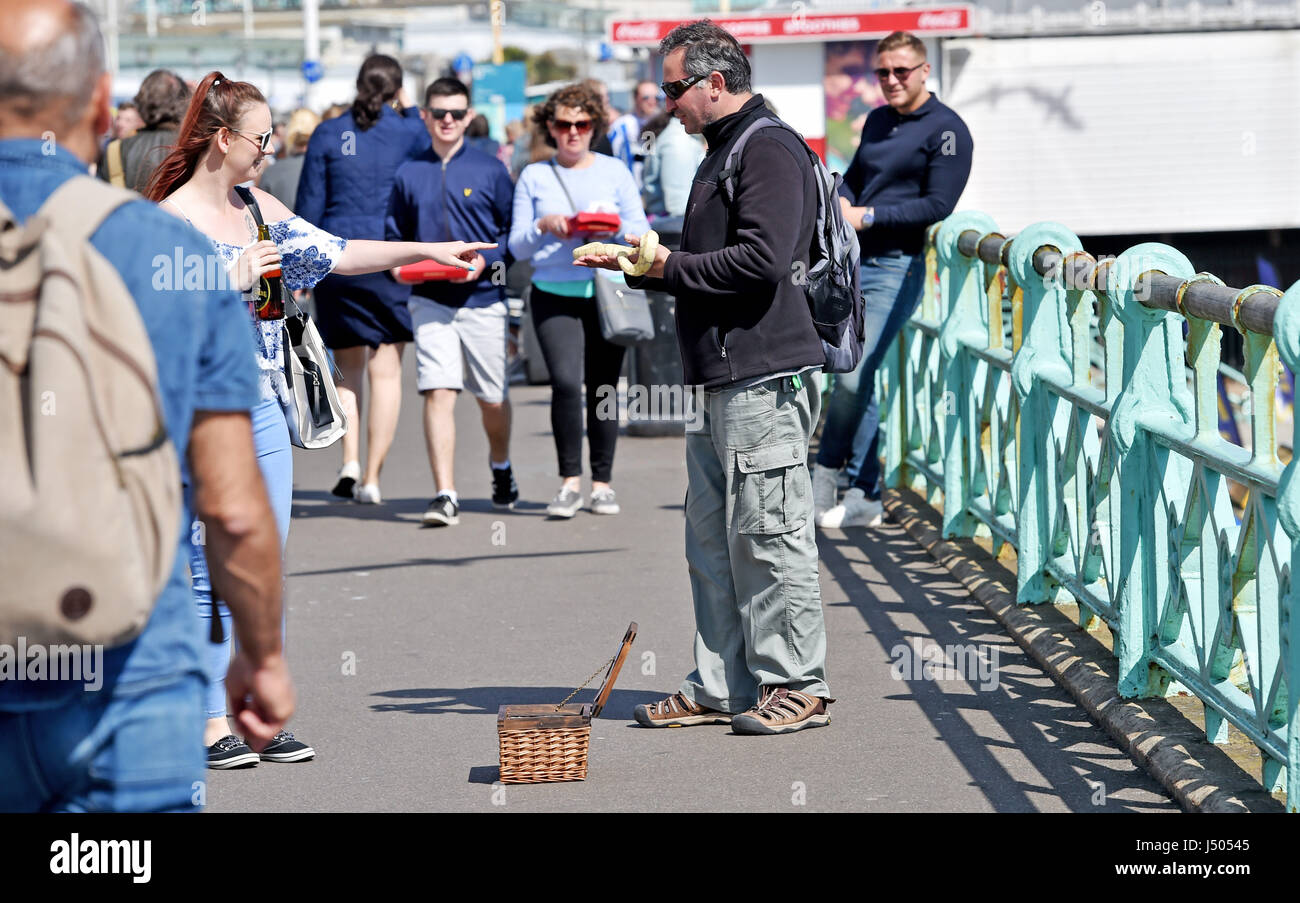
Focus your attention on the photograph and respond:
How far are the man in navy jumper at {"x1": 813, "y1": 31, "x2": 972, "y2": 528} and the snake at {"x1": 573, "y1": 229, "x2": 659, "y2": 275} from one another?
2.93m

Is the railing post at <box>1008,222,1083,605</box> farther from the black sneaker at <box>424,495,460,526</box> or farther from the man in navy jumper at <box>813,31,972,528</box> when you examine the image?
the black sneaker at <box>424,495,460,526</box>

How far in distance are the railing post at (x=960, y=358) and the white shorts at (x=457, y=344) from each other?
2.27 metres

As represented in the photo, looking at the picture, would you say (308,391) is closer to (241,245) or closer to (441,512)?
(241,245)

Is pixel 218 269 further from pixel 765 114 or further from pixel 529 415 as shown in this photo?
pixel 529 415

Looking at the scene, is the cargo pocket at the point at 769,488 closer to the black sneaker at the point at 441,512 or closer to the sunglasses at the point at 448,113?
the black sneaker at the point at 441,512

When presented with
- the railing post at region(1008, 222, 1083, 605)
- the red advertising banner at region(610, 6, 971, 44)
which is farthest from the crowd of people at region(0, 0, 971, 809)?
the red advertising banner at region(610, 6, 971, 44)

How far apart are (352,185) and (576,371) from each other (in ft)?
5.31

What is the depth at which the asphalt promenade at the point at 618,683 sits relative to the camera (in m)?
4.97

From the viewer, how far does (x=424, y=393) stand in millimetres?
9508

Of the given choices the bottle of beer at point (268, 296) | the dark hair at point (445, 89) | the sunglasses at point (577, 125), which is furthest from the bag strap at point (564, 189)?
the bottle of beer at point (268, 296)

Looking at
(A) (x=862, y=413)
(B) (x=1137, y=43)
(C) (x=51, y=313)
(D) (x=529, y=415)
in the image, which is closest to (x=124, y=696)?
(C) (x=51, y=313)

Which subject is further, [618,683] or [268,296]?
[618,683]

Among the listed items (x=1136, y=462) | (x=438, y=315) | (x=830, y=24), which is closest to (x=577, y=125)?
(x=438, y=315)

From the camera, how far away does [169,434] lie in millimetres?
2463
